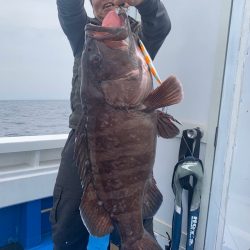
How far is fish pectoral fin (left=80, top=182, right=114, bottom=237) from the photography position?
146cm

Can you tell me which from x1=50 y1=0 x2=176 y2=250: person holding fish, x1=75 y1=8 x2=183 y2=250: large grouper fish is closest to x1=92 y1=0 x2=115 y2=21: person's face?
x1=50 y1=0 x2=176 y2=250: person holding fish

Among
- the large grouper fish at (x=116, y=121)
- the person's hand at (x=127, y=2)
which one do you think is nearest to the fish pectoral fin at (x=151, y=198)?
the large grouper fish at (x=116, y=121)

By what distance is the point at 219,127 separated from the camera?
2285 millimetres

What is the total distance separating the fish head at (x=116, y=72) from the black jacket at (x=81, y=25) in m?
0.36

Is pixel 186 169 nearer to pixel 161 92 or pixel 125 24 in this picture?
pixel 161 92

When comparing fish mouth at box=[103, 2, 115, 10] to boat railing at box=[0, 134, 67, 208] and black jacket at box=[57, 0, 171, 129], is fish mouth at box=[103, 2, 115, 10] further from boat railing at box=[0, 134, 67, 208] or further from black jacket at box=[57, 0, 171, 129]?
boat railing at box=[0, 134, 67, 208]

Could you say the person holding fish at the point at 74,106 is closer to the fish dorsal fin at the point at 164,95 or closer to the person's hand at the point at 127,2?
the person's hand at the point at 127,2

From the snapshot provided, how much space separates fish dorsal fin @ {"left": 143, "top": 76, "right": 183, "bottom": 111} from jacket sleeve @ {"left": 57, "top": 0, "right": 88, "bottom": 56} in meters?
0.80

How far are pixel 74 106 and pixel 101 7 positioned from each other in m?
0.60

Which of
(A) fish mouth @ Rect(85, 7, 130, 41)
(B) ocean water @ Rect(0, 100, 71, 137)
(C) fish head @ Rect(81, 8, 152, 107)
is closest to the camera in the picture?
(A) fish mouth @ Rect(85, 7, 130, 41)

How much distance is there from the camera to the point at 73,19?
1935 millimetres

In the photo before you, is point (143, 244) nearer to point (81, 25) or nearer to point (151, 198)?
point (151, 198)

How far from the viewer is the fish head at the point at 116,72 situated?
136cm

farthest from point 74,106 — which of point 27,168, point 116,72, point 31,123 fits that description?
point 31,123
